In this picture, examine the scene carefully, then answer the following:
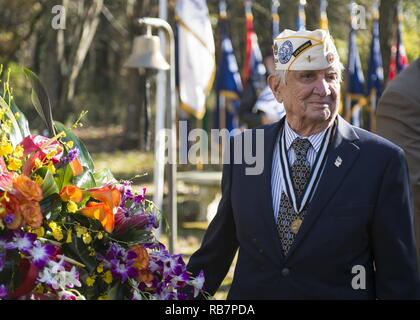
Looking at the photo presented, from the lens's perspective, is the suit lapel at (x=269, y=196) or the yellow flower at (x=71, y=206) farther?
the suit lapel at (x=269, y=196)

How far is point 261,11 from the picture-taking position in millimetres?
23500

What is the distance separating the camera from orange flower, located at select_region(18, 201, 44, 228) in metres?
2.30

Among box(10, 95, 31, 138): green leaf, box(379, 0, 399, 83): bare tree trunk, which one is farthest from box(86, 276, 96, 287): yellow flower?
box(379, 0, 399, 83): bare tree trunk

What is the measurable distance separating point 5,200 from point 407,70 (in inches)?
110

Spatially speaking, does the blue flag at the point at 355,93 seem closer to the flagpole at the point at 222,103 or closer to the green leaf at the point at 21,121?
the flagpole at the point at 222,103

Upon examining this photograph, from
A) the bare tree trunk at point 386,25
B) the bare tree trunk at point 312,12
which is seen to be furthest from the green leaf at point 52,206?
the bare tree trunk at point 312,12

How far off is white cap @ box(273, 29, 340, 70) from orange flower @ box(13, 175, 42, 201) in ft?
3.85

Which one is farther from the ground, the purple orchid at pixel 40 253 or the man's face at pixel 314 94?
the man's face at pixel 314 94

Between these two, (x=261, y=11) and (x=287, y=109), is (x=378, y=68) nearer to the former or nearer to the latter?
(x=261, y=11)

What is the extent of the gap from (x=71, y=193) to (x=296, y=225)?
0.94 m

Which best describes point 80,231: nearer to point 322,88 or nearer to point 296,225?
point 296,225

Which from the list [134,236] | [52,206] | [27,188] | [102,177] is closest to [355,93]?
[102,177]

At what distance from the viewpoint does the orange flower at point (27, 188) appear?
2315mm

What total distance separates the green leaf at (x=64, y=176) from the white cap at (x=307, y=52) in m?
0.98
